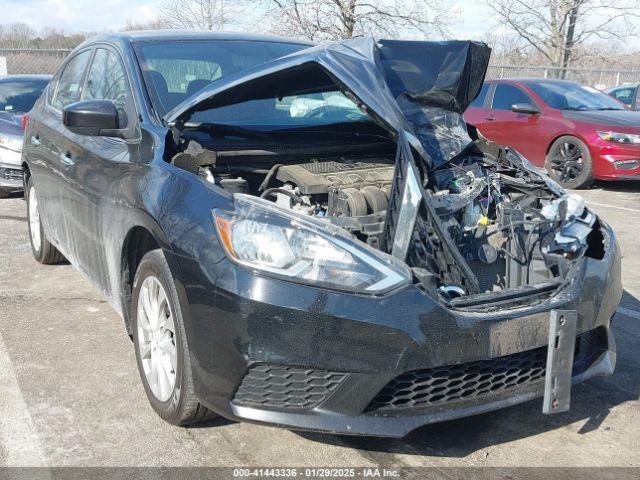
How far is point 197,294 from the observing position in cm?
263

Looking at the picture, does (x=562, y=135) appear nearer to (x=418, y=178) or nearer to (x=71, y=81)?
(x=71, y=81)

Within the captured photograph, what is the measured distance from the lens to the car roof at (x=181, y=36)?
410 centimetres

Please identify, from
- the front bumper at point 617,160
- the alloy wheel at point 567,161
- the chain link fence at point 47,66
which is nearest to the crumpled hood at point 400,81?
the front bumper at point 617,160

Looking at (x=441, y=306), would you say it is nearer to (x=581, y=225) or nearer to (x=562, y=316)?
(x=562, y=316)

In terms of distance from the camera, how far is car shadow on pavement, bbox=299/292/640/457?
9.57 feet

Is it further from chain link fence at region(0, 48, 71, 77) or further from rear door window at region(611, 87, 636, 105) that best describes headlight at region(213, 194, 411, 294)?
chain link fence at region(0, 48, 71, 77)

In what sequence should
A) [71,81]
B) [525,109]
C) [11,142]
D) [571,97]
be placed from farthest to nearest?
1. [571,97]
2. [525,109]
3. [11,142]
4. [71,81]

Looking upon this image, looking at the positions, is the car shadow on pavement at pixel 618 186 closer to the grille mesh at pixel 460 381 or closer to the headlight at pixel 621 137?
the headlight at pixel 621 137

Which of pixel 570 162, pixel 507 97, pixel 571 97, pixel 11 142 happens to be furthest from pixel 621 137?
pixel 11 142

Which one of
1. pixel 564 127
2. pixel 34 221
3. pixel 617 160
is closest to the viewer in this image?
pixel 34 221

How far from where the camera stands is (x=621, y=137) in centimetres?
945

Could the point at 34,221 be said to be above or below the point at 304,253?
below

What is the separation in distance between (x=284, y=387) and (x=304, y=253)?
0.48 metres

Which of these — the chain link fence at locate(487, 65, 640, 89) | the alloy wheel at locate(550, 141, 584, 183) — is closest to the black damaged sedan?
the alloy wheel at locate(550, 141, 584, 183)
